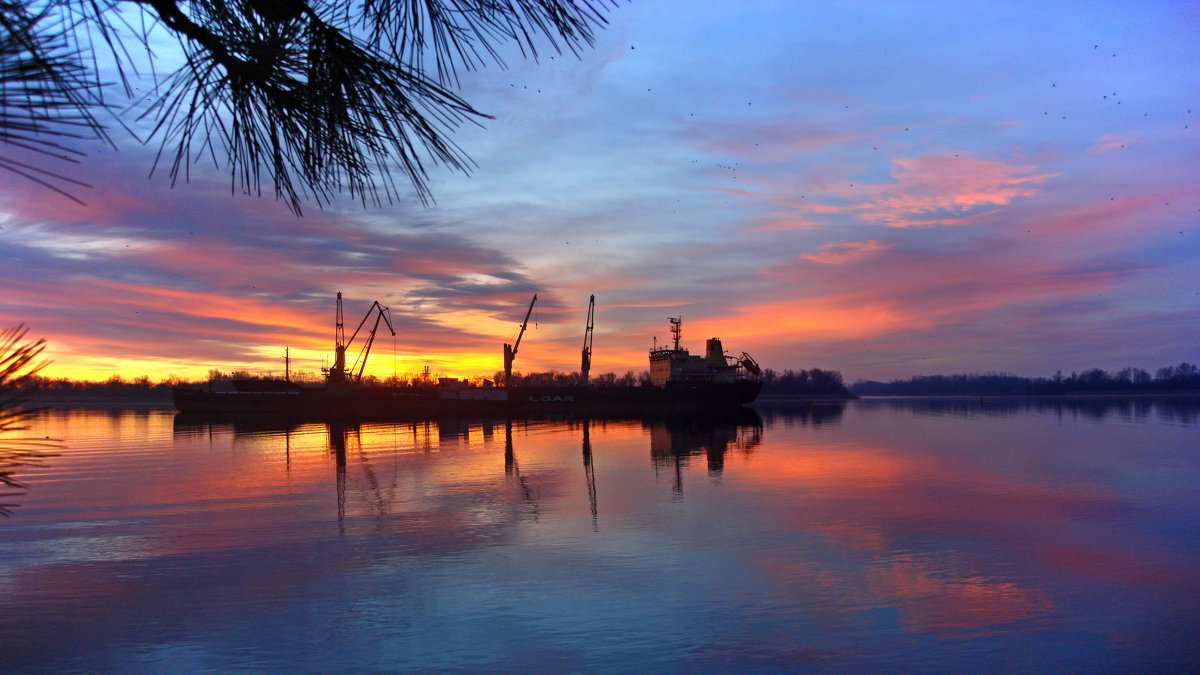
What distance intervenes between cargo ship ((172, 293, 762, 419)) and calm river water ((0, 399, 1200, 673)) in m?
44.1

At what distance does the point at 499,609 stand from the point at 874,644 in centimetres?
389

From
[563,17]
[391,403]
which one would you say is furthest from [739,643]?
[391,403]

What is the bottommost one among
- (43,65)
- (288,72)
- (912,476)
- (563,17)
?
(912,476)

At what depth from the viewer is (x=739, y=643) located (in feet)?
23.4

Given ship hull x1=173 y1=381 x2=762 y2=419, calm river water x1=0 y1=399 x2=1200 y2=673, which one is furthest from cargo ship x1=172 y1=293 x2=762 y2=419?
calm river water x1=0 y1=399 x2=1200 y2=673

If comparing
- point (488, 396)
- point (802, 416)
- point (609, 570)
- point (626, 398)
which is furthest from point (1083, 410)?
point (609, 570)

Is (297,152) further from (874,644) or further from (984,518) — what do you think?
(984,518)

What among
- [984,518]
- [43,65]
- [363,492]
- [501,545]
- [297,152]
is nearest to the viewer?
[43,65]

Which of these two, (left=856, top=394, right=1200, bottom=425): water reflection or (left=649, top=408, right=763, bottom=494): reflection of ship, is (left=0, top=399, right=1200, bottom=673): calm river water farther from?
(left=856, top=394, right=1200, bottom=425): water reflection

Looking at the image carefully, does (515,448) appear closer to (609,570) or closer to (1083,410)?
(609,570)

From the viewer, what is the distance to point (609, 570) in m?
9.69

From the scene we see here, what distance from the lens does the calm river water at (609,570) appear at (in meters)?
7.00

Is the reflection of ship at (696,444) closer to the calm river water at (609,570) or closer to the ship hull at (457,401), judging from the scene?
the calm river water at (609,570)

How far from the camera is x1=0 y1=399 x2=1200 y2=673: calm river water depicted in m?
7.00
